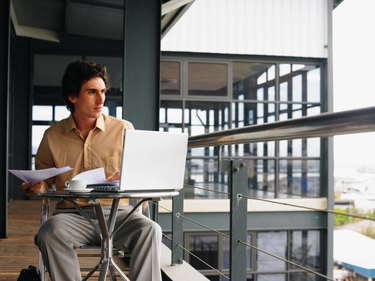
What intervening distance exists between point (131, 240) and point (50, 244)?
33cm

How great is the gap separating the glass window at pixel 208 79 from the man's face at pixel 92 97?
7889 mm

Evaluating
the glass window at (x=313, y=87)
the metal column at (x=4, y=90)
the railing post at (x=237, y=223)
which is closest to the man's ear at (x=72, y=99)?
the railing post at (x=237, y=223)

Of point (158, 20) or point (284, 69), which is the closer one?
point (158, 20)

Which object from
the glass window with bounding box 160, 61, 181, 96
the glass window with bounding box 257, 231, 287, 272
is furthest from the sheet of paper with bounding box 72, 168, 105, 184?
the glass window with bounding box 257, 231, 287, 272

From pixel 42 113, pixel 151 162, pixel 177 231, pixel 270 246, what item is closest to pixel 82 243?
pixel 151 162

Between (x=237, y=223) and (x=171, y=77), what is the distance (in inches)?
325

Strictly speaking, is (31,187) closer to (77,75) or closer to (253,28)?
(77,75)

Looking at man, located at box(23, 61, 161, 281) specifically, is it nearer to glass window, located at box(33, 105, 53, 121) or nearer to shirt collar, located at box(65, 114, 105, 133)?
shirt collar, located at box(65, 114, 105, 133)

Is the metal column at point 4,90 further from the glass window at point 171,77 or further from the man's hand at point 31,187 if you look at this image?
the glass window at point 171,77

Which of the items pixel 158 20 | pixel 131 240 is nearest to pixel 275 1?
pixel 158 20

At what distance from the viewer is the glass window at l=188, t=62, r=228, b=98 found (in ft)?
33.4

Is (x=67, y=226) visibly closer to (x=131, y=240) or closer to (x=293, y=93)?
(x=131, y=240)

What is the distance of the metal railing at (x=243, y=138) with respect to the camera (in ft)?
4.32

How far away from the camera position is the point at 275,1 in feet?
34.9
